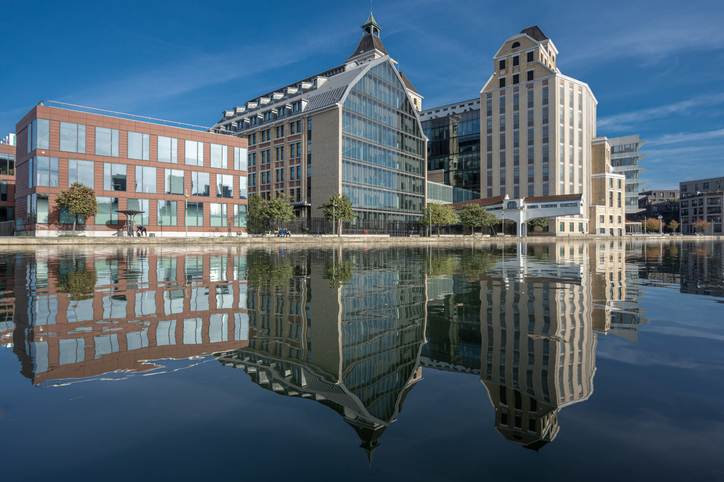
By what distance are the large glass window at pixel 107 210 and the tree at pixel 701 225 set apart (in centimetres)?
16634

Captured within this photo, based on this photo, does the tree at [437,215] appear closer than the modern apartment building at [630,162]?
Yes

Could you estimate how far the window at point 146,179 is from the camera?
4875cm

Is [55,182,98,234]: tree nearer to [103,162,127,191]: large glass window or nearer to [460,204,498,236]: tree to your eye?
[103,162,127,191]: large glass window

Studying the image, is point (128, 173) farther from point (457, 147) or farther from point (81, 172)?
point (457, 147)

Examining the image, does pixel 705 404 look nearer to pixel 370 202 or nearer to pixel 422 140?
pixel 370 202

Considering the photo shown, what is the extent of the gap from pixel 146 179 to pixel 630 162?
121199 mm

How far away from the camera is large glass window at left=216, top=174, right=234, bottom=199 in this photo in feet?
179

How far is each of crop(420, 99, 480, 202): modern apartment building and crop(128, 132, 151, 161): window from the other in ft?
223

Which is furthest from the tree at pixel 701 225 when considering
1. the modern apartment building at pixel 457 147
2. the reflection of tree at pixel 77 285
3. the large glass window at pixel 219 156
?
the reflection of tree at pixel 77 285

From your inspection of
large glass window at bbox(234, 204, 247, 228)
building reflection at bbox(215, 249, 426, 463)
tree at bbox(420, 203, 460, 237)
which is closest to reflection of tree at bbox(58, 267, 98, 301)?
building reflection at bbox(215, 249, 426, 463)

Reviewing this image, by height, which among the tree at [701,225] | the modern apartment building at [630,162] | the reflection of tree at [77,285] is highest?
the modern apartment building at [630,162]

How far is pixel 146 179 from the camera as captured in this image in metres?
49.2

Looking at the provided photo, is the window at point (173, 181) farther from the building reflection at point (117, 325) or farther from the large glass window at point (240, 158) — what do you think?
the building reflection at point (117, 325)

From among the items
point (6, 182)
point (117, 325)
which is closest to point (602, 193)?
point (117, 325)
